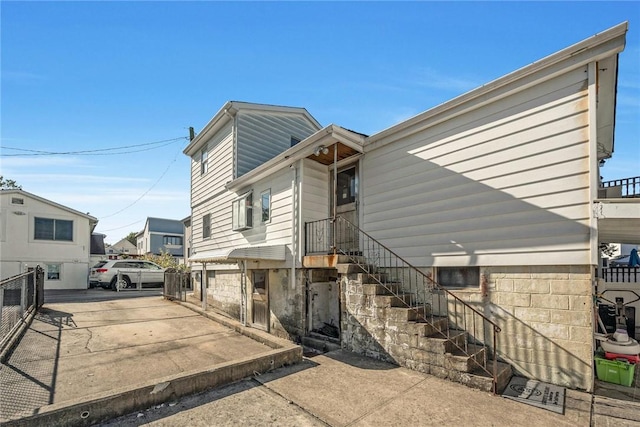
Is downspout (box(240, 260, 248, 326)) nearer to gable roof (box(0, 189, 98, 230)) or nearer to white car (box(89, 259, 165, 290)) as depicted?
white car (box(89, 259, 165, 290))

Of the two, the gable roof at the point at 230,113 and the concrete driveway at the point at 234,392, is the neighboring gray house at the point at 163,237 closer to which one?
the gable roof at the point at 230,113

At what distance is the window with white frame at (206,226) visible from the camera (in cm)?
1320

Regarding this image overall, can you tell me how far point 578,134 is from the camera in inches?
180

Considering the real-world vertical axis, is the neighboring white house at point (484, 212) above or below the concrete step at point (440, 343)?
above

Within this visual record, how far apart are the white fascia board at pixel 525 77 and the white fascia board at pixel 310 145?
796mm

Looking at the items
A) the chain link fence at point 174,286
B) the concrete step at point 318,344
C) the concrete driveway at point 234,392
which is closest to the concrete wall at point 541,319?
the concrete driveway at point 234,392

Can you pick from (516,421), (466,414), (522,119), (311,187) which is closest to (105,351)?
A: (311,187)

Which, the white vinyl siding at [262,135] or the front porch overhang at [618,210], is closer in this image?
the front porch overhang at [618,210]

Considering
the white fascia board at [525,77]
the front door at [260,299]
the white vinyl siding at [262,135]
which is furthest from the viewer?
the white vinyl siding at [262,135]

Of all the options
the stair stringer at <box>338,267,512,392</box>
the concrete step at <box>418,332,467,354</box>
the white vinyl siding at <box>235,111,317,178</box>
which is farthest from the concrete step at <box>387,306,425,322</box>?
the white vinyl siding at <box>235,111,317,178</box>

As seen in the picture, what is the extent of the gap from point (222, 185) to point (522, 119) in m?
9.89

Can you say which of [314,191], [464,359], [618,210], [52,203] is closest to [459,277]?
[464,359]

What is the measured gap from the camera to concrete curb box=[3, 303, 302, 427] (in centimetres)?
340

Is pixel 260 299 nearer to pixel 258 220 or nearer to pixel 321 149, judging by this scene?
pixel 258 220
